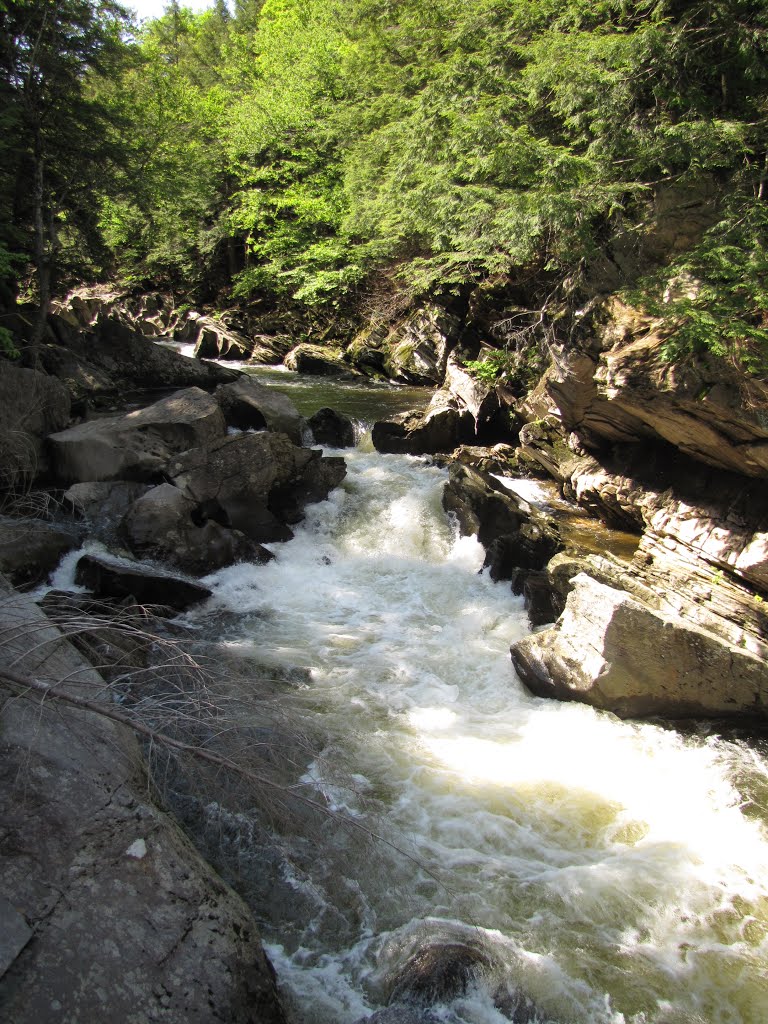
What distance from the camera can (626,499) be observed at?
35.1 feet

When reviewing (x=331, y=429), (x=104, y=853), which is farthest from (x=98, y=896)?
(x=331, y=429)

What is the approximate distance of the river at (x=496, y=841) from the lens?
13.1 ft

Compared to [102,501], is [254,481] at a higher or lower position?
higher

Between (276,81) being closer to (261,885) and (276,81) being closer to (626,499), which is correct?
(626,499)

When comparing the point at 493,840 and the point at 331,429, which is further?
the point at 331,429

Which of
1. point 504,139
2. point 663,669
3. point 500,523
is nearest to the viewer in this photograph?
→ point 663,669

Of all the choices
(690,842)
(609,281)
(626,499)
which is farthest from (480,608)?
(609,281)

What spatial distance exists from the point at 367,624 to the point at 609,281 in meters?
6.81

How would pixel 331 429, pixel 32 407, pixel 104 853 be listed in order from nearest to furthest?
pixel 104 853, pixel 32 407, pixel 331 429

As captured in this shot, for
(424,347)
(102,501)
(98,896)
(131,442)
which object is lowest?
(102,501)

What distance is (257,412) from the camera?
1303 centimetres

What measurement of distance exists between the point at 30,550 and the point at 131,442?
3.04 meters

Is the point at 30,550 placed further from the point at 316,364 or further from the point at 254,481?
the point at 316,364

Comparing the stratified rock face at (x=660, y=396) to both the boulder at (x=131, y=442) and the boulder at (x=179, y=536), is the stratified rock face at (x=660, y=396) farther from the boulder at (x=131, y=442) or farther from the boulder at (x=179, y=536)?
the boulder at (x=131, y=442)
